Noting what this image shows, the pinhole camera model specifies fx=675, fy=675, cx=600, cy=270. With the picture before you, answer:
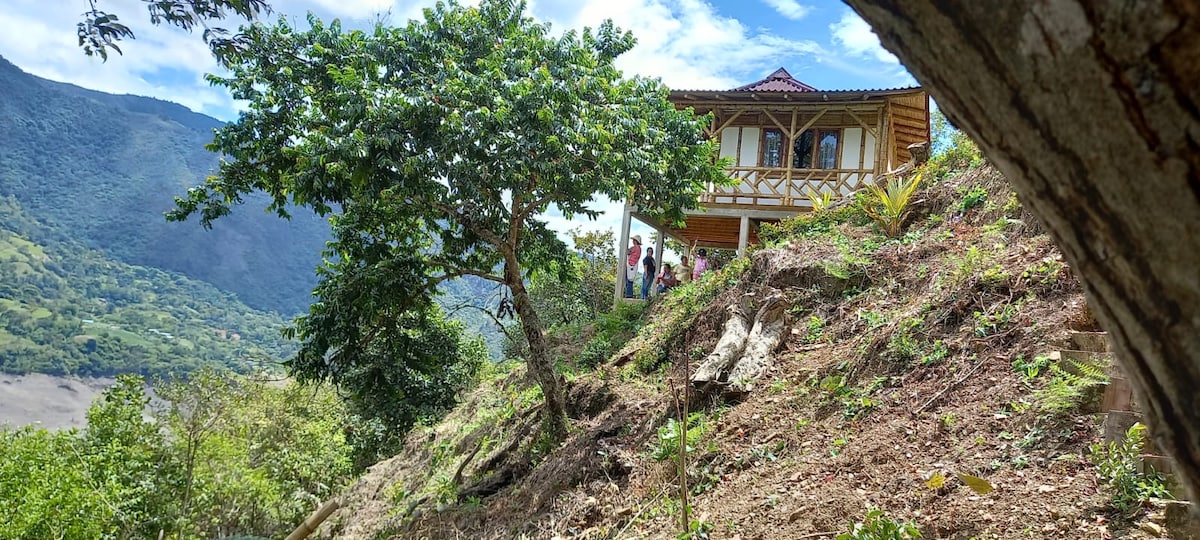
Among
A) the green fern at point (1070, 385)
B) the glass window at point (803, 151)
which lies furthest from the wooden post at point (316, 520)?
the glass window at point (803, 151)

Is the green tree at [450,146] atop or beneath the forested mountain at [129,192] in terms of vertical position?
beneath

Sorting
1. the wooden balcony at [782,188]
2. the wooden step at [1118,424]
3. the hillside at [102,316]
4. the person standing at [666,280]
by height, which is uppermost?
the wooden balcony at [782,188]

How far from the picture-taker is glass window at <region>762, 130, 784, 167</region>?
53.9 ft

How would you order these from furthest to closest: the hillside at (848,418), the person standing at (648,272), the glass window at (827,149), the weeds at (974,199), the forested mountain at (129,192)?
the forested mountain at (129,192) < the glass window at (827,149) < the person standing at (648,272) < the weeds at (974,199) < the hillside at (848,418)

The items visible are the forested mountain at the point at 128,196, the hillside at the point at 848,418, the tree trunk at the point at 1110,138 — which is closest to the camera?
the tree trunk at the point at 1110,138

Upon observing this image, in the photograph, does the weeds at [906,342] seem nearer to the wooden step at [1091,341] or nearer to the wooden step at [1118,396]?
the wooden step at [1091,341]

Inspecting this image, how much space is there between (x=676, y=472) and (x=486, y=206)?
386 centimetres

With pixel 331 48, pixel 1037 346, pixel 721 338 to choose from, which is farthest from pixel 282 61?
pixel 1037 346

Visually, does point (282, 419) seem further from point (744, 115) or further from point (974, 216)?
point (974, 216)

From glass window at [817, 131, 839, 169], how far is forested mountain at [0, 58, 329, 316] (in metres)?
127

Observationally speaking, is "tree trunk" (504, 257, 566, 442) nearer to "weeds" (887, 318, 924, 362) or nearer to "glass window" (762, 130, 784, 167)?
"weeds" (887, 318, 924, 362)

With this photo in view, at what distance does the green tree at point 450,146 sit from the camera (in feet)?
23.9

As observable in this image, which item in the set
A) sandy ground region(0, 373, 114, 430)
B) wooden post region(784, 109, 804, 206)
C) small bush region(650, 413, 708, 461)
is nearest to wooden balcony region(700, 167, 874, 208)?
wooden post region(784, 109, 804, 206)

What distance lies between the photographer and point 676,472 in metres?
6.11
